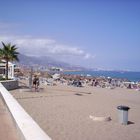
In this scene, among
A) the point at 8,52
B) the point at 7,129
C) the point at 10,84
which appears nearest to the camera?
the point at 7,129

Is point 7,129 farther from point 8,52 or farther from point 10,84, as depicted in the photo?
point 8,52

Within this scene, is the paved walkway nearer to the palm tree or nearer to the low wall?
the low wall

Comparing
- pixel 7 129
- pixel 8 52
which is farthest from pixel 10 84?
pixel 7 129

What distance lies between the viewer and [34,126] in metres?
4.71

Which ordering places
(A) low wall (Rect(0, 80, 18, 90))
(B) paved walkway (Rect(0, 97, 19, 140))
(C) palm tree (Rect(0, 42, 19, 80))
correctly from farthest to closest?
1. (C) palm tree (Rect(0, 42, 19, 80))
2. (A) low wall (Rect(0, 80, 18, 90))
3. (B) paved walkway (Rect(0, 97, 19, 140))

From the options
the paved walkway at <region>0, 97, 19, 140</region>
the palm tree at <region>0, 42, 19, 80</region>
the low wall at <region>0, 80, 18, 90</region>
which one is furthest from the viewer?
the palm tree at <region>0, 42, 19, 80</region>

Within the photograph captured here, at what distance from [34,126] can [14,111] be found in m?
1.81

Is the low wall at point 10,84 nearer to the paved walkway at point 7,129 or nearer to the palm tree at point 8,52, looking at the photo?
the palm tree at point 8,52

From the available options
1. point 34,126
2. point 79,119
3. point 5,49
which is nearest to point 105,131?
point 79,119

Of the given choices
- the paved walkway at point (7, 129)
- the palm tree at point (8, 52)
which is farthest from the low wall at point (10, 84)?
the paved walkway at point (7, 129)

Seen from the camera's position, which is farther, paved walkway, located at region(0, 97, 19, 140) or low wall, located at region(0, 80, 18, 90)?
low wall, located at region(0, 80, 18, 90)

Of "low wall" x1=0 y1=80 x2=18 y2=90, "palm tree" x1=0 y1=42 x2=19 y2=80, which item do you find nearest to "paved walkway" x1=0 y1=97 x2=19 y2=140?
"low wall" x1=0 y1=80 x2=18 y2=90

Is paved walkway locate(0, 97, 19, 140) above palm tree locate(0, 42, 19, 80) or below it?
below

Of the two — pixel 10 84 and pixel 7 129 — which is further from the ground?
pixel 7 129
